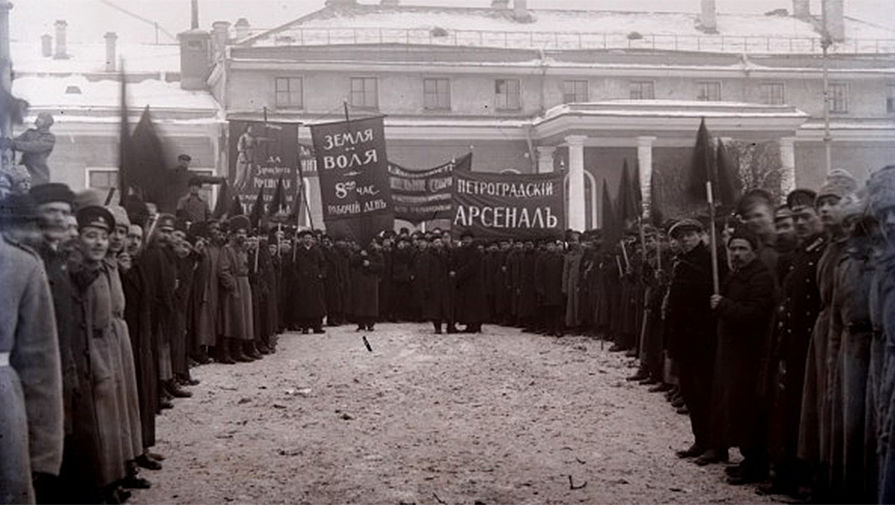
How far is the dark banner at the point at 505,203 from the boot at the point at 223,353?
A: 15.9ft

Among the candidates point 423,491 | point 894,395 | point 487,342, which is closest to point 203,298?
point 487,342

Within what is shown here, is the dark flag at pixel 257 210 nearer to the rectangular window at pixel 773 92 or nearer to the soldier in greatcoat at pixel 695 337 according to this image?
the soldier in greatcoat at pixel 695 337

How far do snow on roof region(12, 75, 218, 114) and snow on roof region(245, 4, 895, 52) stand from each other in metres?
2.14

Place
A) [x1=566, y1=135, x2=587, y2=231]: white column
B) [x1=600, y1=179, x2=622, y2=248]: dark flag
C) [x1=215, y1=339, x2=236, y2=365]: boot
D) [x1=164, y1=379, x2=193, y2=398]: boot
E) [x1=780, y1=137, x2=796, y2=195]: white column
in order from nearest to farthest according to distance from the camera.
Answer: [x1=164, y1=379, x2=193, y2=398]: boot
[x1=215, y1=339, x2=236, y2=365]: boot
[x1=600, y1=179, x2=622, y2=248]: dark flag
[x1=780, y1=137, x2=796, y2=195]: white column
[x1=566, y1=135, x2=587, y2=231]: white column

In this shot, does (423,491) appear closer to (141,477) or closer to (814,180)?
(141,477)

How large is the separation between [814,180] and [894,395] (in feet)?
72.9

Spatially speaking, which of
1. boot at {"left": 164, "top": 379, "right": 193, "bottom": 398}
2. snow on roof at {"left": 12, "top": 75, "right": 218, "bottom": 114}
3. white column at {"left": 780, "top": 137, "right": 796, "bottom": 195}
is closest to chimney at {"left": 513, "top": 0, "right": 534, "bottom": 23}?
snow on roof at {"left": 12, "top": 75, "right": 218, "bottom": 114}

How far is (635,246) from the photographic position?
14.8 m

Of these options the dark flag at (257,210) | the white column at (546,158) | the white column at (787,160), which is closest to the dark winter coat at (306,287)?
the dark flag at (257,210)

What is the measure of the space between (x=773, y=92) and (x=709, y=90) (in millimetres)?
1442

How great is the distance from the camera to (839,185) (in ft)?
19.6

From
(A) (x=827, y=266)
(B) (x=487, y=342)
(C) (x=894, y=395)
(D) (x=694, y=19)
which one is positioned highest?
(D) (x=694, y=19)

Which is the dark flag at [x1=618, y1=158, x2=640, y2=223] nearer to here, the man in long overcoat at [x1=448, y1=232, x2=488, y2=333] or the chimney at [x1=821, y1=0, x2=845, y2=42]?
the man in long overcoat at [x1=448, y1=232, x2=488, y2=333]

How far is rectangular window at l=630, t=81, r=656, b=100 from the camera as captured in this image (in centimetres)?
2614
